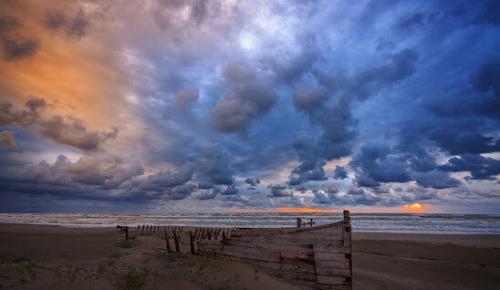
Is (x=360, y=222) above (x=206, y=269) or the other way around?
the other way around

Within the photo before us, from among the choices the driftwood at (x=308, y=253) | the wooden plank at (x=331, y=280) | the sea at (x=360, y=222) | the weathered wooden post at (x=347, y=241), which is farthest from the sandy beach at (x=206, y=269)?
the sea at (x=360, y=222)

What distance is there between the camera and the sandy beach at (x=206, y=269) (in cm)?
954

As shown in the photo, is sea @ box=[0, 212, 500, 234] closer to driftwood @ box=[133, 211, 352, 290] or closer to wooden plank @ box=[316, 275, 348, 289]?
driftwood @ box=[133, 211, 352, 290]

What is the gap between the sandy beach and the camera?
31.3 feet

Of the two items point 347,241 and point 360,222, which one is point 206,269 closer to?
point 347,241

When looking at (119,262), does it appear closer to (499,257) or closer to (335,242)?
(335,242)

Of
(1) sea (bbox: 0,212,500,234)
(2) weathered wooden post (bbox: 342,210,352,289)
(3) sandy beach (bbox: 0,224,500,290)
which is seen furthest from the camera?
(1) sea (bbox: 0,212,500,234)

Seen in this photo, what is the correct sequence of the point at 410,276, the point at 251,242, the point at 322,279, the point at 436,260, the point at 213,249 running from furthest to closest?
1. the point at 436,260
2. the point at 410,276
3. the point at 213,249
4. the point at 251,242
5. the point at 322,279

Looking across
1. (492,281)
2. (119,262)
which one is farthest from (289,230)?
(492,281)

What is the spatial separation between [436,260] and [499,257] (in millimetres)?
4444

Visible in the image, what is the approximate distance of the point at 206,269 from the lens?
515 inches

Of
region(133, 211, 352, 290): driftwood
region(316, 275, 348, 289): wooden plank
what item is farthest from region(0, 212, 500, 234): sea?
region(316, 275, 348, 289): wooden plank

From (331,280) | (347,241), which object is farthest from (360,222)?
(347,241)

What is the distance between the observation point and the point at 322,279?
11391 millimetres
